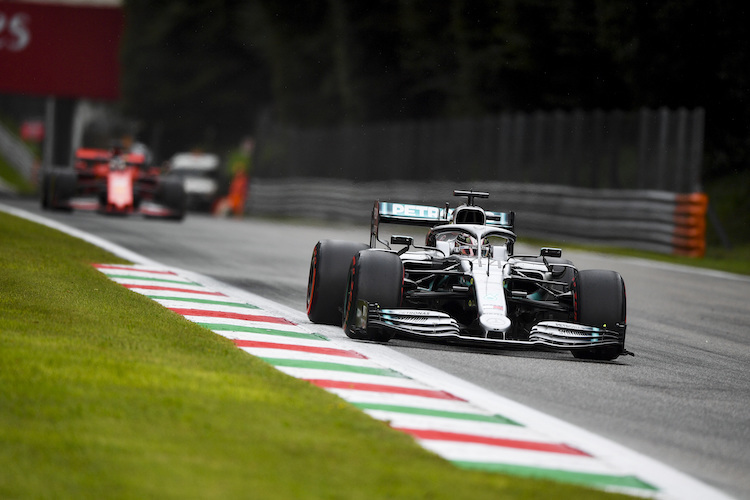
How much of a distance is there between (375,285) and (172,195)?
53.1 feet

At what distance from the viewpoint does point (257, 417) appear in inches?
243

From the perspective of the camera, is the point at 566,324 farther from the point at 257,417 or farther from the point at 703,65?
the point at 703,65

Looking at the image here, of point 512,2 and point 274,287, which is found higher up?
point 512,2

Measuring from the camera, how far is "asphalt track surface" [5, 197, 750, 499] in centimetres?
669

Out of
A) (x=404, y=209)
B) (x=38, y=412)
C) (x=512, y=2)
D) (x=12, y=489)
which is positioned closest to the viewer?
(x=12, y=489)

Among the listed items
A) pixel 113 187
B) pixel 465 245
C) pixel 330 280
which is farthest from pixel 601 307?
pixel 113 187

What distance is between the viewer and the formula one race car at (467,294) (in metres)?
9.18

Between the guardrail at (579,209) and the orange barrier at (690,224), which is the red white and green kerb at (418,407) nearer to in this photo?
the orange barrier at (690,224)

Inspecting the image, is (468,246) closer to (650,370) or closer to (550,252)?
(550,252)

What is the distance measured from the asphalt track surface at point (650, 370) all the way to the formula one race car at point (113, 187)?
630 centimetres

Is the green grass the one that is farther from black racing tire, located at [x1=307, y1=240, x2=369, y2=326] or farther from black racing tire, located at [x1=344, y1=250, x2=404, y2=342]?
black racing tire, located at [x1=307, y1=240, x2=369, y2=326]

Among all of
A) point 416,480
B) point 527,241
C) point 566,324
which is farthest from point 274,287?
point 527,241

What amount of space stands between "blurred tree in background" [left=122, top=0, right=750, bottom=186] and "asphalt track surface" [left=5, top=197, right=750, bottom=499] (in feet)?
34.6

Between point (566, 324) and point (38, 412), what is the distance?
173 inches
